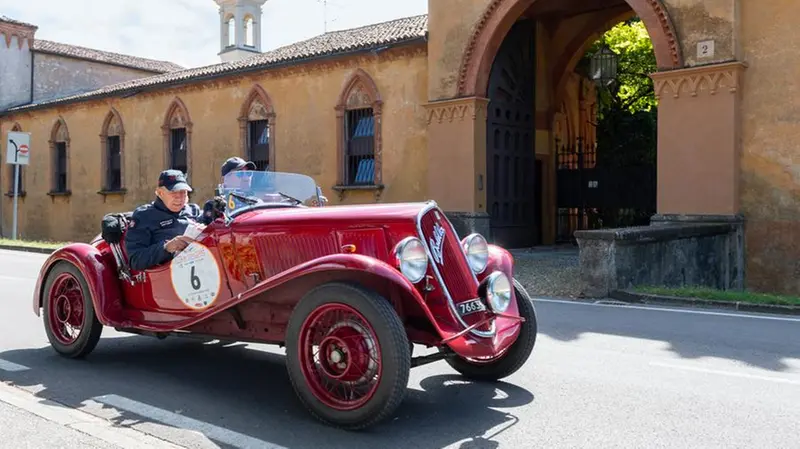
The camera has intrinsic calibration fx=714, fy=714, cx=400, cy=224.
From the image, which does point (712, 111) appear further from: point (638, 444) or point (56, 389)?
point (56, 389)

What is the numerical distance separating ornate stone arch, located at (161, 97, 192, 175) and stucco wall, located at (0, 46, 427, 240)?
A: 0.18m

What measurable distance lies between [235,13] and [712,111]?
31367 mm

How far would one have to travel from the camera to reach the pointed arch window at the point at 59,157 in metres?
27.7

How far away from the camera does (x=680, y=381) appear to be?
5.14m

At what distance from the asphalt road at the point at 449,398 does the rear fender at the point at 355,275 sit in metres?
0.71

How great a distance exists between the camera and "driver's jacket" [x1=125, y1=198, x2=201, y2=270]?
219 inches

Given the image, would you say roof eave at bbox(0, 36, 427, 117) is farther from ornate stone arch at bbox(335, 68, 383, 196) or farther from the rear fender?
the rear fender

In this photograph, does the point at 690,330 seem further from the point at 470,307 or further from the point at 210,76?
the point at 210,76

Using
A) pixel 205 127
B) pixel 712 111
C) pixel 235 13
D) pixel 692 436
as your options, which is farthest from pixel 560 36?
pixel 235 13

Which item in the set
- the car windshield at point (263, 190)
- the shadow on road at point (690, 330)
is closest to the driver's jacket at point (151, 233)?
the car windshield at point (263, 190)

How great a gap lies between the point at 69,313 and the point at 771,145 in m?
11.6

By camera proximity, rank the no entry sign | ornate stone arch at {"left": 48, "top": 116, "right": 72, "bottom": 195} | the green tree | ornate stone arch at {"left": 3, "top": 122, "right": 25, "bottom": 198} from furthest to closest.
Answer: ornate stone arch at {"left": 3, "top": 122, "right": 25, "bottom": 198} → ornate stone arch at {"left": 48, "top": 116, "right": 72, "bottom": 195} → the green tree → the no entry sign

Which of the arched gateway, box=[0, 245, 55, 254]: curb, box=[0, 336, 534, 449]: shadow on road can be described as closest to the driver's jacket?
box=[0, 336, 534, 449]: shadow on road

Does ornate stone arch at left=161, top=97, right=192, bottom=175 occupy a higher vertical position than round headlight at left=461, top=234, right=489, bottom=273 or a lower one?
higher
